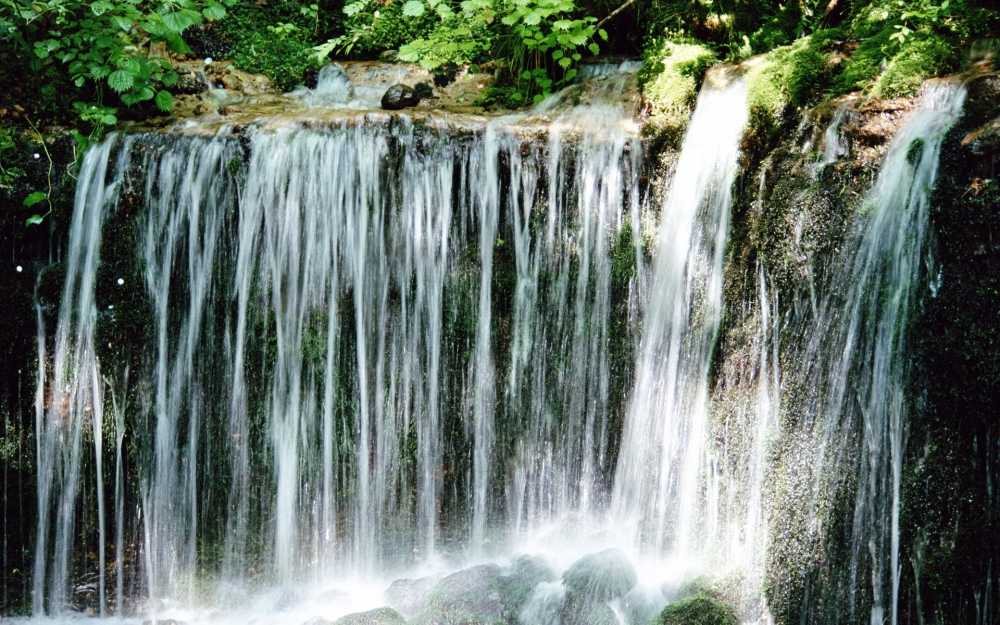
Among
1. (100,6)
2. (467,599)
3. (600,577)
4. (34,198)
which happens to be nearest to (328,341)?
(467,599)

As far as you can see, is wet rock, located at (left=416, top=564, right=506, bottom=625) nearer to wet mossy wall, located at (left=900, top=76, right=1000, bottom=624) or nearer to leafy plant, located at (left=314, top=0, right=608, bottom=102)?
wet mossy wall, located at (left=900, top=76, right=1000, bottom=624)

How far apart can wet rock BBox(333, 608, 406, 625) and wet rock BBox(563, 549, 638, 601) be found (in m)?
0.95

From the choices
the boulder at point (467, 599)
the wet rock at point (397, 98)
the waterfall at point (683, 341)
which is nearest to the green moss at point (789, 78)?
the waterfall at point (683, 341)

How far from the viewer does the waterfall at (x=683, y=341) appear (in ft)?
14.1

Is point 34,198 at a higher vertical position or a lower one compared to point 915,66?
→ lower

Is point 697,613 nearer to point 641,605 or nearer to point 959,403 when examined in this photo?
point 641,605

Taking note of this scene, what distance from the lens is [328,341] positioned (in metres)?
4.90

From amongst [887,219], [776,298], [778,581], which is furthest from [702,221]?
[778,581]

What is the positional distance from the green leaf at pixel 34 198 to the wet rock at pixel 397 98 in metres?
2.62

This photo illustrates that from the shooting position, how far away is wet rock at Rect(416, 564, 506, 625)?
3.99m

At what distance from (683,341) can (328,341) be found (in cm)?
228

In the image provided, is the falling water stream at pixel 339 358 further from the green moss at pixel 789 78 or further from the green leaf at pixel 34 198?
the green moss at pixel 789 78

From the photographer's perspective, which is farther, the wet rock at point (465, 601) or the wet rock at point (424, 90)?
the wet rock at point (424, 90)

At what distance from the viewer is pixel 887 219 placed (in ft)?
11.2
